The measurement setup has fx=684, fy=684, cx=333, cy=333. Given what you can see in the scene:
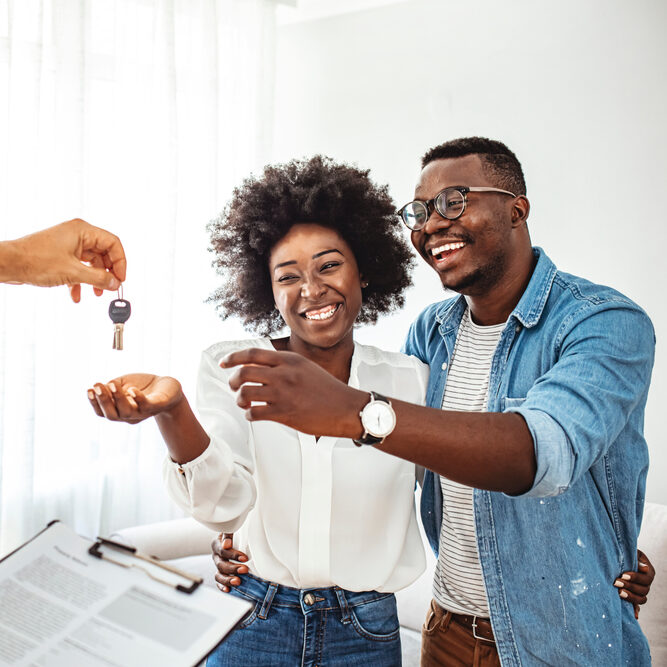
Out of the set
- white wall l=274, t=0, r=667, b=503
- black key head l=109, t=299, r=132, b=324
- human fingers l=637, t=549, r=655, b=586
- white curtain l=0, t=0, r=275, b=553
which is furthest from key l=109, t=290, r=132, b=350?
white wall l=274, t=0, r=667, b=503

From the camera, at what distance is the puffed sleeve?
1.44 meters

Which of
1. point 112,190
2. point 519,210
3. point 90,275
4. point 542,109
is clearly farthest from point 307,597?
point 542,109

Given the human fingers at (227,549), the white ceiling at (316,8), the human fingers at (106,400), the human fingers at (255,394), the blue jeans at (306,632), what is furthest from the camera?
the white ceiling at (316,8)

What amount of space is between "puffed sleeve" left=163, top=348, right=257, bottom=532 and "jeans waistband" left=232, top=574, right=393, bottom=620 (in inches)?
6.2

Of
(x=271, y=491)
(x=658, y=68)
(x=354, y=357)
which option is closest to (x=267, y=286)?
(x=354, y=357)

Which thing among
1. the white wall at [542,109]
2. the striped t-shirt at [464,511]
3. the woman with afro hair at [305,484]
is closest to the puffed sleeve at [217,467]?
the woman with afro hair at [305,484]

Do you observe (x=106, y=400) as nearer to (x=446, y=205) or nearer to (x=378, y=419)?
(x=378, y=419)

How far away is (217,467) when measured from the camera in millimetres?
1440

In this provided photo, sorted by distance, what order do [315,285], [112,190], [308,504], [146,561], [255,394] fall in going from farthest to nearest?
[112,190] < [315,285] < [308,504] < [146,561] < [255,394]

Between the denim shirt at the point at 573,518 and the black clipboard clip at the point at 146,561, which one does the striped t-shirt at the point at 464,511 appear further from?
the black clipboard clip at the point at 146,561

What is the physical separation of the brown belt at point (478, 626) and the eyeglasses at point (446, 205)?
949 millimetres

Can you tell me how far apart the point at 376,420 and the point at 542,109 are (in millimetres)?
2574

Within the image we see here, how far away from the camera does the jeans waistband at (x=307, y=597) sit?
1510mm

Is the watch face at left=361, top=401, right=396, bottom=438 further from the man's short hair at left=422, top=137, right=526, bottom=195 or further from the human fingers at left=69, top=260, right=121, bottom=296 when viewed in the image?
the man's short hair at left=422, top=137, right=526, bottom=195
